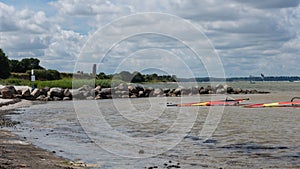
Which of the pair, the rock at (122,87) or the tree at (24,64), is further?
the tree at (24,64)

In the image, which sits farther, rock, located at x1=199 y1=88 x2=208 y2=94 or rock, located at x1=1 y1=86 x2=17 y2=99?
rock, located at x1=199 y1=88 x2=208 y2=94

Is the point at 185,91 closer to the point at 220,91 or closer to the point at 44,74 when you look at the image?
the point at 220,91

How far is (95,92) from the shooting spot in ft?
193

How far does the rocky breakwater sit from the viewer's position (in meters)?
49.0

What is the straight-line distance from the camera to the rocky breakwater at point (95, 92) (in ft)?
161

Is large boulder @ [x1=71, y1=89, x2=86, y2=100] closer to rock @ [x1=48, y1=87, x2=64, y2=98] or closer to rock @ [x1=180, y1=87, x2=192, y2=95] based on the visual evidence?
rock @ [x1=48, y1=87, x2=64, y2=98]

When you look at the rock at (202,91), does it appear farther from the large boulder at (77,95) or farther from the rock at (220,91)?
the large boulder at (77,95)

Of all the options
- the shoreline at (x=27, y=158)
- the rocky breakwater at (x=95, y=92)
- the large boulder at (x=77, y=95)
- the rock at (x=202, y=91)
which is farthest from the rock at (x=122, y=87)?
the shoreline at (x=27, y=158)

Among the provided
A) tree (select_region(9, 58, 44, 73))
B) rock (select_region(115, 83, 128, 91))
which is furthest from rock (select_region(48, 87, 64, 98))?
tree (select_region(9, 58, 44, 73))

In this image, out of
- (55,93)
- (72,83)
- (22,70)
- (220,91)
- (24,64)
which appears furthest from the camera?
(24,64)

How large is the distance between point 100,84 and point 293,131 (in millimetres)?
46676

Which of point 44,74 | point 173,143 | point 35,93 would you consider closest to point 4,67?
point 44,74

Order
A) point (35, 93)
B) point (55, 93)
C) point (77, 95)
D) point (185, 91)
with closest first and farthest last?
1. point (35, 93)
2. point (55, 93)
3. point (77, 95)
4. point (185, 91)

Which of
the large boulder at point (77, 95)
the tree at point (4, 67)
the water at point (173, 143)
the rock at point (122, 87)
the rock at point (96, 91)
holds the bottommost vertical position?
the water at point (173, 143)
